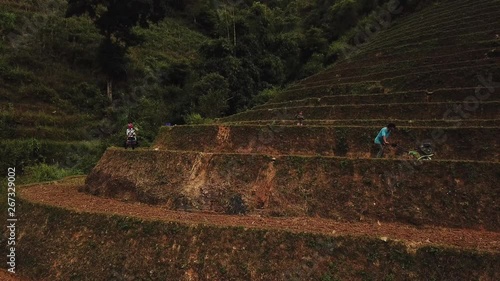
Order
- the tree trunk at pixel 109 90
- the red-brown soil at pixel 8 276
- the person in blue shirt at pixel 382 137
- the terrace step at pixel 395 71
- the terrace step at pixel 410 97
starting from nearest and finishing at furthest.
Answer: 1. the red-brown soil at pixel 8 276
2. the person in blue shirt at pixel 382 137
3. the terrace step at pixel 410 97
4. the terrace step at pixel 395 71
5. the tree trunk at pixel 109 90

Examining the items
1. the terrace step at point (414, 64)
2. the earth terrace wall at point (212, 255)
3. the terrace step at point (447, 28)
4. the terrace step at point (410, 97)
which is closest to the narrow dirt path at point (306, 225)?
the earth terrace wall at point (212, 255)

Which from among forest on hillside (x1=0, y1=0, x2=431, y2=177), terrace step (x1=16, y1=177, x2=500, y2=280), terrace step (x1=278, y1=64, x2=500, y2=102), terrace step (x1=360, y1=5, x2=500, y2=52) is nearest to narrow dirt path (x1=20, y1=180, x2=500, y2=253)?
terrace step (x1=16, y1=177, x2=500, y2=280)

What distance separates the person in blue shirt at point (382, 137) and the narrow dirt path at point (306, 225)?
8.92ft

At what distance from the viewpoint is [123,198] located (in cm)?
1126

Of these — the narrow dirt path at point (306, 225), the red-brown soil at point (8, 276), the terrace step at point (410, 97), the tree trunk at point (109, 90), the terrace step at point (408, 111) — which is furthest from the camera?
the tree trunk at point (109, 90)

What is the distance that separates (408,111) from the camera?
44.3 ft

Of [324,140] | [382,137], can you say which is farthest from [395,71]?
[382,137]

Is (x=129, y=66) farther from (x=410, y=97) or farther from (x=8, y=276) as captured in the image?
(x=8, y=276)

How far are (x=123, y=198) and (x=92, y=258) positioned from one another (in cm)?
273

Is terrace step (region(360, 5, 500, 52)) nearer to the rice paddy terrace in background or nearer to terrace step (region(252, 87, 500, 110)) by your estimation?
the rice paddy terrace in background

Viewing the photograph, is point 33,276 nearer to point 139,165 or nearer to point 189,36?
→ point 139,165

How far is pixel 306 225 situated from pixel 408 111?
6.95 m

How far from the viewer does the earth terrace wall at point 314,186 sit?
816 cm

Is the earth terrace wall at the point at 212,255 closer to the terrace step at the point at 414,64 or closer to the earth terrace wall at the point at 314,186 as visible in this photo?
the earth terrace wall at the point at 314,186
